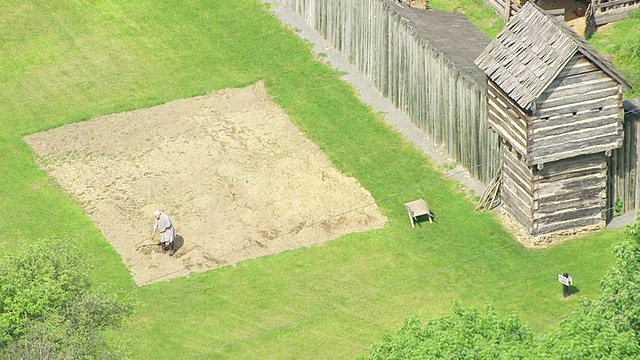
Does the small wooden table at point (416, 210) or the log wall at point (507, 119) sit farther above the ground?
the log wall at point (507, 119)

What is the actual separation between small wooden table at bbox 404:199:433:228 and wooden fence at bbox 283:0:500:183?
193 centimetres

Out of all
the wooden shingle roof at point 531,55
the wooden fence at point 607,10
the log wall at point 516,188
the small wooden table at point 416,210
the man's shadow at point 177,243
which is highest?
the wooden shingle roof at point 531,55

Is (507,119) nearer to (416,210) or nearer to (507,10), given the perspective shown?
(416,210)

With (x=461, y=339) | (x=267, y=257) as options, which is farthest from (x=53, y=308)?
(x=461, y=339)

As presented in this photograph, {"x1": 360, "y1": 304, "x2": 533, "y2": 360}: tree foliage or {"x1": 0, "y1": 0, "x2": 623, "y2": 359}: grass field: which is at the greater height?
{"x1": 360, "y1": 304, "x2": 533, "y2": 360}: tree foliage

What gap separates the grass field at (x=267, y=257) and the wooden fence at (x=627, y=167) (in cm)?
98

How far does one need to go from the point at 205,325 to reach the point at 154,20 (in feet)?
61.3

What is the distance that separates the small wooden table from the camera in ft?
121

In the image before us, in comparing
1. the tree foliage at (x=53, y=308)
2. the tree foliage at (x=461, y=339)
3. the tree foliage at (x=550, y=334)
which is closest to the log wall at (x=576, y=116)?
the tree foliage at (x=550, y=334)

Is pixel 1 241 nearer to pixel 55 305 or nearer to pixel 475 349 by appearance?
pixel 55 305

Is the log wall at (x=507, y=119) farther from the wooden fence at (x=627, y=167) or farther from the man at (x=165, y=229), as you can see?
the man at (x=165, y=229)

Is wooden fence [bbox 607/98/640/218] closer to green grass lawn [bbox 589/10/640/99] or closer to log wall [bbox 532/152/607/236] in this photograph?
log wall [bbox 532/152/607/236]

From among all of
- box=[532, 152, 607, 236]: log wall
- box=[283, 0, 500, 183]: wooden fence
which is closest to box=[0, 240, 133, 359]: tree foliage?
box=[532, 152, 607, 236]: log wall

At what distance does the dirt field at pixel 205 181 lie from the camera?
3734 centimetres
